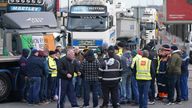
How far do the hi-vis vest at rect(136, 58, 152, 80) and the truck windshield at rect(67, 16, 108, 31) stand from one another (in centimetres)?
1422

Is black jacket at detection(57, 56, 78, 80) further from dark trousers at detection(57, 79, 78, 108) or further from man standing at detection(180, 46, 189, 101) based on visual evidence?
man standing at detection(180, 46, 189, 101)

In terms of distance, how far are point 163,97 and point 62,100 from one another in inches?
155

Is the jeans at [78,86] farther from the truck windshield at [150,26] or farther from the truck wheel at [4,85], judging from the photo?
the truck windshield at [150,26]

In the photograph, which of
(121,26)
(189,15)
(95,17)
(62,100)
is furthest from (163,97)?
(121,26)

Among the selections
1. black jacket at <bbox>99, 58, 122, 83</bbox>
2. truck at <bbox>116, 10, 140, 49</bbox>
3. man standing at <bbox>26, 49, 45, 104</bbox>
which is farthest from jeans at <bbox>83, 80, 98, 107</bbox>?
truck at <bbox>116, 10, 140, 49</bbox>

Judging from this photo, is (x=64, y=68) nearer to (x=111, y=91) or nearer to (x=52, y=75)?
(x=111, y=91)

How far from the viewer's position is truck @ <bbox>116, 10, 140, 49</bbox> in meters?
32.2

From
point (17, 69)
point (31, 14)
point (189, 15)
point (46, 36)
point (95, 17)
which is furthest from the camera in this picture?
point (95, 17)

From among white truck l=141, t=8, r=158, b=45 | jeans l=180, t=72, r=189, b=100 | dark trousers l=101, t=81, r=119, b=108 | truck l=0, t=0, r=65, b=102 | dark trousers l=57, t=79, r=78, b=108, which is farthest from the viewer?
white truck l=141, t=8, r=158, b=45

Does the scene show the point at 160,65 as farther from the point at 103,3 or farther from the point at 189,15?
the point at 103,3

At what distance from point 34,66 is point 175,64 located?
422 cm

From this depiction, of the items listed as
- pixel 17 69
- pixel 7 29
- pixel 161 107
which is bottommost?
pixel 161 107

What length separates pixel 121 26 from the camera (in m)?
32.2

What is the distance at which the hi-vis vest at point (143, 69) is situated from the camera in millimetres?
13008
